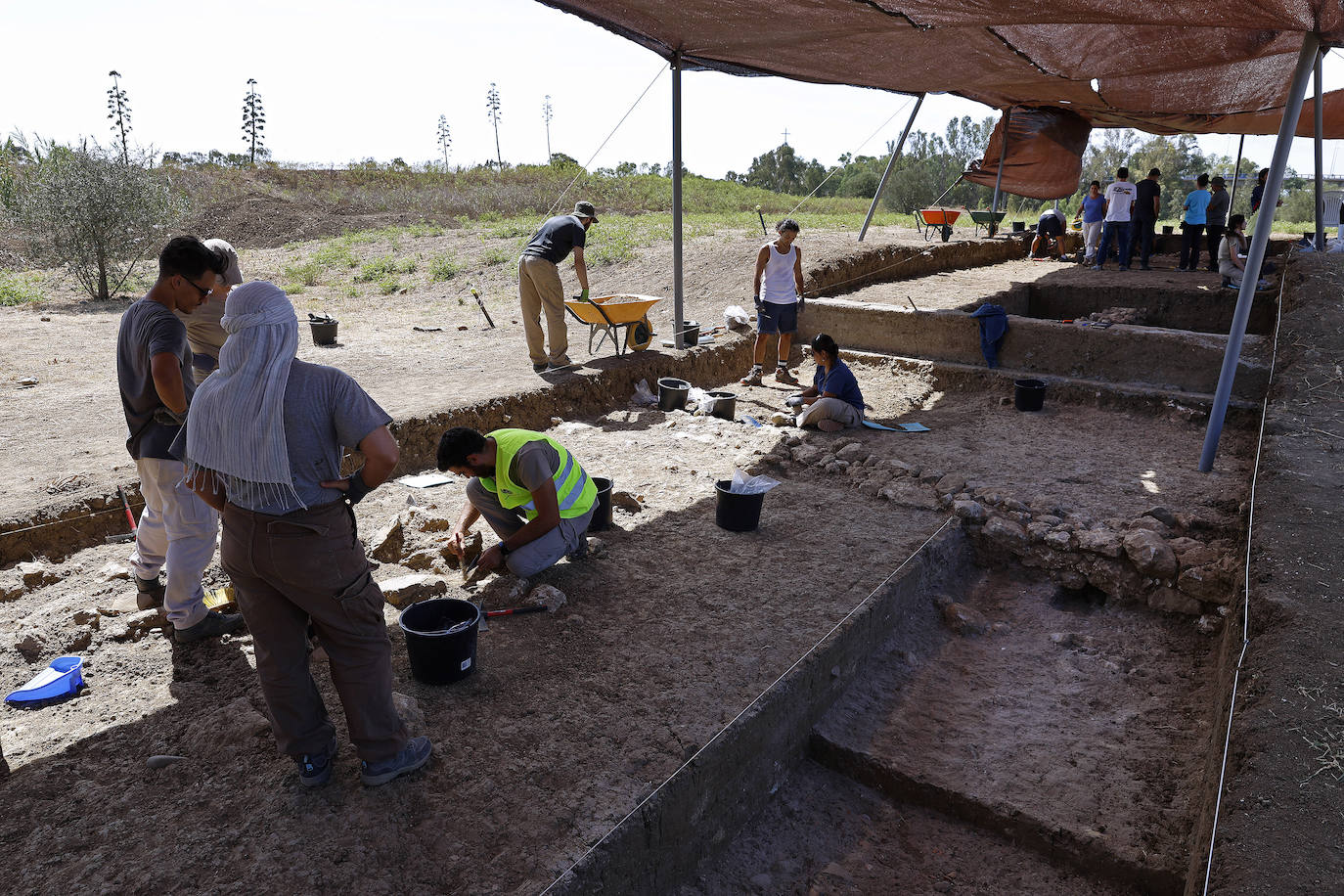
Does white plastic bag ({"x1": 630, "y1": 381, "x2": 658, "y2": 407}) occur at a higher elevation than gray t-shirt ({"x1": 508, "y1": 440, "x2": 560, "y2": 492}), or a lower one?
lower

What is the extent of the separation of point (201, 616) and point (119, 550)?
151cm

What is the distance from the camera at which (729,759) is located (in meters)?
2.94

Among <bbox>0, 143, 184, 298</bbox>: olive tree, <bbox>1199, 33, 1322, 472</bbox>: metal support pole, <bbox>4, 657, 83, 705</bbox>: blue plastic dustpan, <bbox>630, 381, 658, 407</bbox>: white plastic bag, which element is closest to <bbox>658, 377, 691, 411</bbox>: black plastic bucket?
<bbox>630, 381, 658, 407</bbox>: white plastic bag

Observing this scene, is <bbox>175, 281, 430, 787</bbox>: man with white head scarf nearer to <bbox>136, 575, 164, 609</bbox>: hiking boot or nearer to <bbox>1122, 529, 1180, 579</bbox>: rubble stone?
<bbox>136, 575, 164, 609</bbox>: hiking boot

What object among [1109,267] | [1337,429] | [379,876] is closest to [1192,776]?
[1337,429]

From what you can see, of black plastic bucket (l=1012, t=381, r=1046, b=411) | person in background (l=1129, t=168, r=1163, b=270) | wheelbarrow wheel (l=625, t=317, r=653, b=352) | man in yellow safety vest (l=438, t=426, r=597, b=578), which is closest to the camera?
man in yellow safety vest (l=438, t=426, r=597, b=578)

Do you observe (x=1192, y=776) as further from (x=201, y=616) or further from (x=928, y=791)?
(x=201, y=616)

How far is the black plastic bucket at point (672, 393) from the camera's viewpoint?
294 inches

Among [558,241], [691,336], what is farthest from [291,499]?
[691,336]

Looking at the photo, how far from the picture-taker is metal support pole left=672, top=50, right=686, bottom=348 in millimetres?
7430

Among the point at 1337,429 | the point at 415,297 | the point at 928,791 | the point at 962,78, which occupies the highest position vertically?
the point at 962,78

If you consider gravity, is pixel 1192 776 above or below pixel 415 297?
below

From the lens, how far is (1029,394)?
733 centimetres

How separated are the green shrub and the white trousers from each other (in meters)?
12.2
